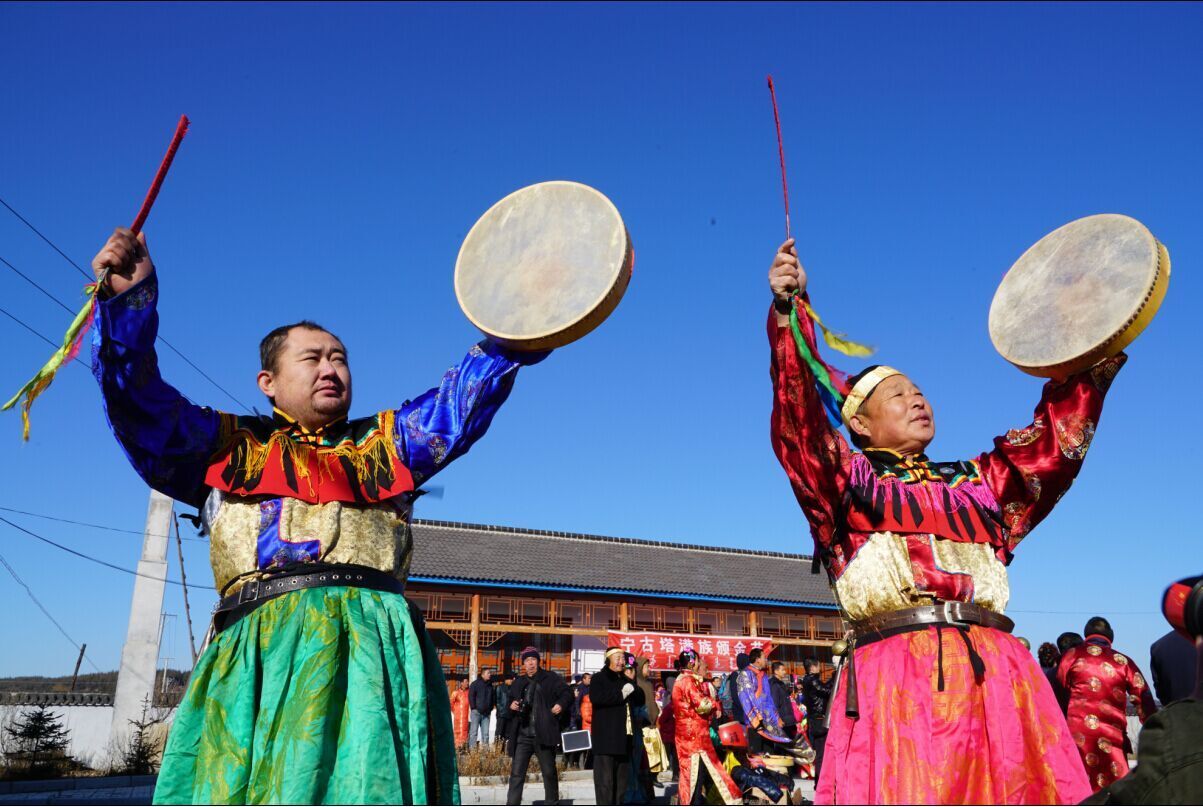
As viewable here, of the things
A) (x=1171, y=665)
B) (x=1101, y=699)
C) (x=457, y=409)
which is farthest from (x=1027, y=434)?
(x=1101, y=699)

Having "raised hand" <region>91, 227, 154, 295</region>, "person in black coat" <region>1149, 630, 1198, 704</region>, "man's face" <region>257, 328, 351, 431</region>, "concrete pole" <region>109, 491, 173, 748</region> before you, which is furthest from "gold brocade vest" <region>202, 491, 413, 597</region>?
"concrete pole" <region>109, 491, 173, 748</region>

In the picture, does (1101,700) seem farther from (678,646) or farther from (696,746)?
(678,646)

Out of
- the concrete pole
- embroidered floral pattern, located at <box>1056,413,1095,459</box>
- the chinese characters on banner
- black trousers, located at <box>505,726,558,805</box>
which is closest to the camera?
embroidered floral pattern, located at <box>1056,413,1095,459</box>

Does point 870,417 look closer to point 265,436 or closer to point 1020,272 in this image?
point 1020,272

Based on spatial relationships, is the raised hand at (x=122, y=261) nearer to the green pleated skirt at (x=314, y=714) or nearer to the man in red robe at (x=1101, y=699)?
the green pleated skirt at (x=314, y=714)

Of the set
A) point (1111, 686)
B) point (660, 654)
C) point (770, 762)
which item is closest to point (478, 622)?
point (660, 654)

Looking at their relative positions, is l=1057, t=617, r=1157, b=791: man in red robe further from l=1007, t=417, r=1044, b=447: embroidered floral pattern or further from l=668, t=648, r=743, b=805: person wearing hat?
l=1007, t=417, r=1044, b=447: embroidered floral pattern

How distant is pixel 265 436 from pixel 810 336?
1792 millimetres

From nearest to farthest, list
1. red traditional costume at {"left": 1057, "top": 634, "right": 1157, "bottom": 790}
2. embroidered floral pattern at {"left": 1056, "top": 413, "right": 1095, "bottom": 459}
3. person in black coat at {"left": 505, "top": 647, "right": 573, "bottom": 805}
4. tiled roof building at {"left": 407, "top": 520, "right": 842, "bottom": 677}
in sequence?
embroidered floral pattern at {"left": 1056, "top": 413, "right": 1095, "bottom": 459}, red traditional costume at {"left": 1057, "top": 634, "right": 1157, "bottom": 790}, person in black coat at {"left": 505, "top": 647, "right": 573, "bottom": 805}, tiled roof building at {"left": 407, "top": 520, "right": 842, "bottom": 677}

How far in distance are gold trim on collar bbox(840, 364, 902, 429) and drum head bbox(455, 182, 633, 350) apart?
1.20 m

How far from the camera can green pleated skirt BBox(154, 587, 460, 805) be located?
256cm

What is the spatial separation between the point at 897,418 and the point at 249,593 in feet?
7.73

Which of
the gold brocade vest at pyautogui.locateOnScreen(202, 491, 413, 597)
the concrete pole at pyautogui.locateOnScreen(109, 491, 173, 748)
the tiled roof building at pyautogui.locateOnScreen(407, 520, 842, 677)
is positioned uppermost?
the tiled roof building at pyautogui.locateOnScreen(407, 520, 842, 677)

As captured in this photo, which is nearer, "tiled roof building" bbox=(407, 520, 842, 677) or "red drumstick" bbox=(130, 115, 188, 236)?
"red drumstick" bbox=(130, 115, 188, 236)
